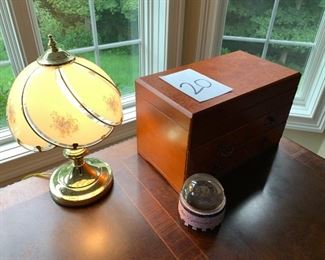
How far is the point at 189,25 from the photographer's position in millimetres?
1225

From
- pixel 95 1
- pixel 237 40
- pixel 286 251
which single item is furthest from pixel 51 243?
pixel 237 40

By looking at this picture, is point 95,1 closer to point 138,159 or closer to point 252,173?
point 138,159

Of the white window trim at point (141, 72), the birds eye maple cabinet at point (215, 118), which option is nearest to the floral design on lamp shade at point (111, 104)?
the birds eye maple cabinet at point (215, 118)

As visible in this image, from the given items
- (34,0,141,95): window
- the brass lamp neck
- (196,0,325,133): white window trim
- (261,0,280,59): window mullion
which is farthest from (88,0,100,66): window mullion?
(261,0,280,59): window mullion

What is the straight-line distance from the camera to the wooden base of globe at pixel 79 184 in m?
0.66

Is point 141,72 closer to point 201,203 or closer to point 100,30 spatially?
point 100,30

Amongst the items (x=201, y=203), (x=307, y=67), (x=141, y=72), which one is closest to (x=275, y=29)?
(x=307, y=67)

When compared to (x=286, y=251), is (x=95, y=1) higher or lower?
higher

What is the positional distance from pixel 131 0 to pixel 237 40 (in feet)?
1.74

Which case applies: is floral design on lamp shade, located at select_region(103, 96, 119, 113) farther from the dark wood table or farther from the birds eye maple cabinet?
the dark wood table

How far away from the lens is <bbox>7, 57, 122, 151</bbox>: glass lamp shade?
514mm

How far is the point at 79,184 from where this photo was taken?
67cm

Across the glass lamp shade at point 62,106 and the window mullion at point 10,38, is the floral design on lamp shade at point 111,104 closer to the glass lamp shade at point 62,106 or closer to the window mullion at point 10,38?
the glass lamp shade at point 62,106

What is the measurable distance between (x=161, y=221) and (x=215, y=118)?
0.27m
